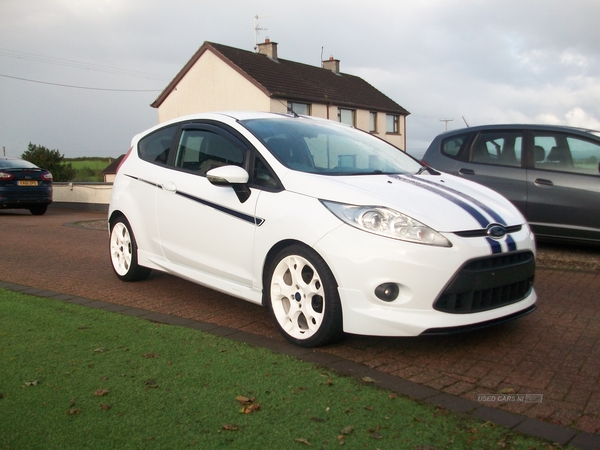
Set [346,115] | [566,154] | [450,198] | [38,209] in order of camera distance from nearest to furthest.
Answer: [450,198]
[566,154]
[38,209]
[346,115]

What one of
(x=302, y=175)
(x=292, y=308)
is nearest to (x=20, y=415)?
(x=292, y=308)

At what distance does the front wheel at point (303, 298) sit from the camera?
4.37 meters

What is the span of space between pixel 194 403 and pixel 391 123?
43.0 meters

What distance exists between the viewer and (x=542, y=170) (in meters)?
8.34

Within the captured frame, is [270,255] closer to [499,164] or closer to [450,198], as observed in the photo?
[450,198]

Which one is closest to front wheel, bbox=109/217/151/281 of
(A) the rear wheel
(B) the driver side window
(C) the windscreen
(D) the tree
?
(B) the driver side window

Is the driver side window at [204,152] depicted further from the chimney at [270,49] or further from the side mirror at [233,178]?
the chimney at [270,49]

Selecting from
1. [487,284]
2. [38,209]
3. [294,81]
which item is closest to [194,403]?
[487,284]

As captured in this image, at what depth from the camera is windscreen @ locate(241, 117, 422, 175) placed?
5.11 meters

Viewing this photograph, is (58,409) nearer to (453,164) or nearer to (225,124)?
(225,124)

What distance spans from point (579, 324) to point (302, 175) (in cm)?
258

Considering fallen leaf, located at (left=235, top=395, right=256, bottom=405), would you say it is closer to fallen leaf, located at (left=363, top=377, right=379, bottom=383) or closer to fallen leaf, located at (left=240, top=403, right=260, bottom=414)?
fallen leaf, located at (left=240, top=403, right=260, bottom=414)

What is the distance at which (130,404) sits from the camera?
11.6ft

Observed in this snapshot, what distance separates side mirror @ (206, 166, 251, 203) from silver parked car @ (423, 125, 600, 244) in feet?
15.1
